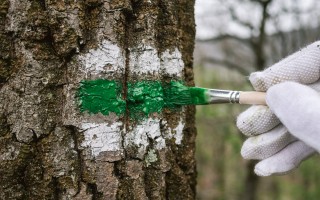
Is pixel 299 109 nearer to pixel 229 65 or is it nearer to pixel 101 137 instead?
pixel 101 137

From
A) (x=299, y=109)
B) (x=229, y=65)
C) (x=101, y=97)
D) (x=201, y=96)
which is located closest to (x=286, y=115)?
(x=299, y=109)

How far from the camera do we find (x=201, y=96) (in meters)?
1.40

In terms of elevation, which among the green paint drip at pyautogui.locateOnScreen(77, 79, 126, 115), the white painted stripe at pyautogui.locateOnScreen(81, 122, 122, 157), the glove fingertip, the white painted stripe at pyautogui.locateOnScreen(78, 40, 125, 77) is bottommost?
the white painted stripe at pyautogui.locateOnScreen(81, 122, 122, 157)

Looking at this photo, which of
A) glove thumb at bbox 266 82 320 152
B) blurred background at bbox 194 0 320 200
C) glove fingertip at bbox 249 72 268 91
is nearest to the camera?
glove thumb at bbox 266 82 320 152

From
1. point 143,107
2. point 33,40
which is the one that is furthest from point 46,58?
point 143,107

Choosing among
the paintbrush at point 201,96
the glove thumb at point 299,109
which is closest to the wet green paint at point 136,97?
the paintbrush at point 201,96

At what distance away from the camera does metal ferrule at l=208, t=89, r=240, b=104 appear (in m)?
1.33

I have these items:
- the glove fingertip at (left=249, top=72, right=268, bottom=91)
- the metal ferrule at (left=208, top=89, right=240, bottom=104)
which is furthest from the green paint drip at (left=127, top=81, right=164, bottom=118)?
the glove fingertip at (left=249, top=72, right=268, bottom=91)

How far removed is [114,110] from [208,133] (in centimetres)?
648

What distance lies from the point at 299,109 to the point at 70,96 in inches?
25.1

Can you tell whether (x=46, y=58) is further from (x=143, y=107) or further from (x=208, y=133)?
(x=208, y=133)

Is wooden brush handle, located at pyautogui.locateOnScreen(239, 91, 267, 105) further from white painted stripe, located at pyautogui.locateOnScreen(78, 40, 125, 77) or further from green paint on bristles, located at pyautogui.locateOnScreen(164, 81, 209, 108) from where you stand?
white painted stripe, located at pyautogui.locateOnScreen(78, 40, 125, 77)

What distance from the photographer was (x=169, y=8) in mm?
1355

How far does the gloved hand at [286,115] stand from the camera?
1.18 m
